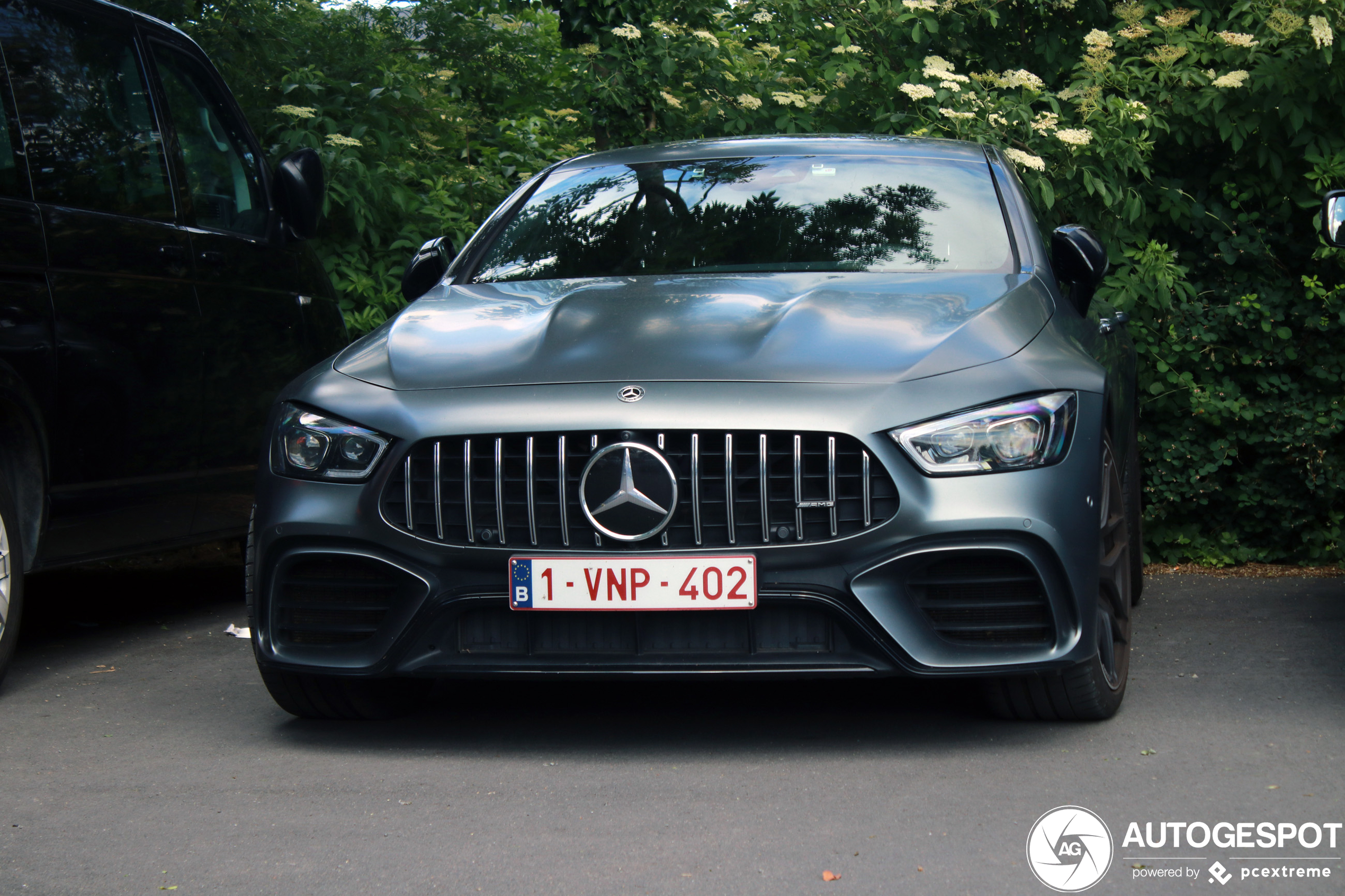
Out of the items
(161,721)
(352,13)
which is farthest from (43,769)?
(352,13)

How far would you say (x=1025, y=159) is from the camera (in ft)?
22.2

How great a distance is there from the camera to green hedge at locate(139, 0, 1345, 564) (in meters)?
6.99

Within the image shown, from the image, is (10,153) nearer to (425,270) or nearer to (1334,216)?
(425,270)

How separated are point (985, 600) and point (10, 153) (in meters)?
3.10

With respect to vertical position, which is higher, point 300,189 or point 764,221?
point 764,221

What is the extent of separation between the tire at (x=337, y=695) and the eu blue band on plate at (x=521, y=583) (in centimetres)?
65

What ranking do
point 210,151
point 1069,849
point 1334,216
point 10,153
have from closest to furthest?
1. point 1069,849
2. point 1334,216
3. point 10,153
4. point 210,151

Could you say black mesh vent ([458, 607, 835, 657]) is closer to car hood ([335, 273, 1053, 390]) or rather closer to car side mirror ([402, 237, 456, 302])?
car hood ([335, 273, 1053, 390])

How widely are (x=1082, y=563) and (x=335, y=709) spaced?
191 cm

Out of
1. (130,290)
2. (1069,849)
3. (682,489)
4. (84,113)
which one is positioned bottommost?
(1069,849)

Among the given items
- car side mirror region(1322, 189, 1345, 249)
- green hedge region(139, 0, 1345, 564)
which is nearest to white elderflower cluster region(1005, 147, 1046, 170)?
green hedge region(139, 0, 1345, 564)

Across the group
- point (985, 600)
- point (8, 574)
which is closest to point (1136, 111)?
point (985, 600)

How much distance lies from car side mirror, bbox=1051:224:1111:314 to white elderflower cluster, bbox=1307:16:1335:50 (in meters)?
2.41

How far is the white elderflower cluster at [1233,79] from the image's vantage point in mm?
6848
